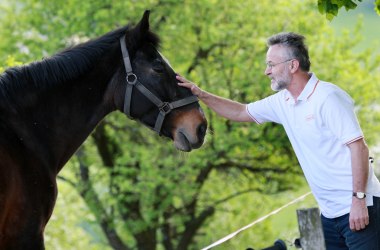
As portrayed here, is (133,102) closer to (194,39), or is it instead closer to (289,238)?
(289,238)

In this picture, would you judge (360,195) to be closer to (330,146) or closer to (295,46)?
(330,146)

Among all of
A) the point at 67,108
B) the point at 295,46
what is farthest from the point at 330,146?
the point at 67,108

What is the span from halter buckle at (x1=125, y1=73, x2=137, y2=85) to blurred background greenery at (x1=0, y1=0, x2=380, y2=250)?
38.9ft

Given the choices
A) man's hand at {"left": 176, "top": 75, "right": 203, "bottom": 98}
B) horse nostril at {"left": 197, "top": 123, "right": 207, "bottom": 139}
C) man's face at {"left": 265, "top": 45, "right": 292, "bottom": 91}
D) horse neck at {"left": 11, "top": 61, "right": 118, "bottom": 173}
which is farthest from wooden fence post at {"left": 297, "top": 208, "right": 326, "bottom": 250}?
horse neck at {"left": 11, "top": 61, "right": 118, "bottom": 173}

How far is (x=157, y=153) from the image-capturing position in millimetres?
17594

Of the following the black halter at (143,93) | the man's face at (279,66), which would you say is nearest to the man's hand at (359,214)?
the man's face at (279,66)

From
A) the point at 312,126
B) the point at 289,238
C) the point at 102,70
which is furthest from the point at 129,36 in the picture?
the point at 289,238

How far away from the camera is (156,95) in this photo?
4.42m

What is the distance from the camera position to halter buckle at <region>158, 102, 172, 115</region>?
441cm

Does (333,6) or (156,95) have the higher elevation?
(333,6)

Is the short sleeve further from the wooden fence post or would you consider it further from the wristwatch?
the wooden fence post

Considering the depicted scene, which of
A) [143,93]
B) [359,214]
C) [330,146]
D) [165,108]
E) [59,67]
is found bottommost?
[359,214]

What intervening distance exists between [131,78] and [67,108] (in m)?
0.45

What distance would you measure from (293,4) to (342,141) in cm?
1504
